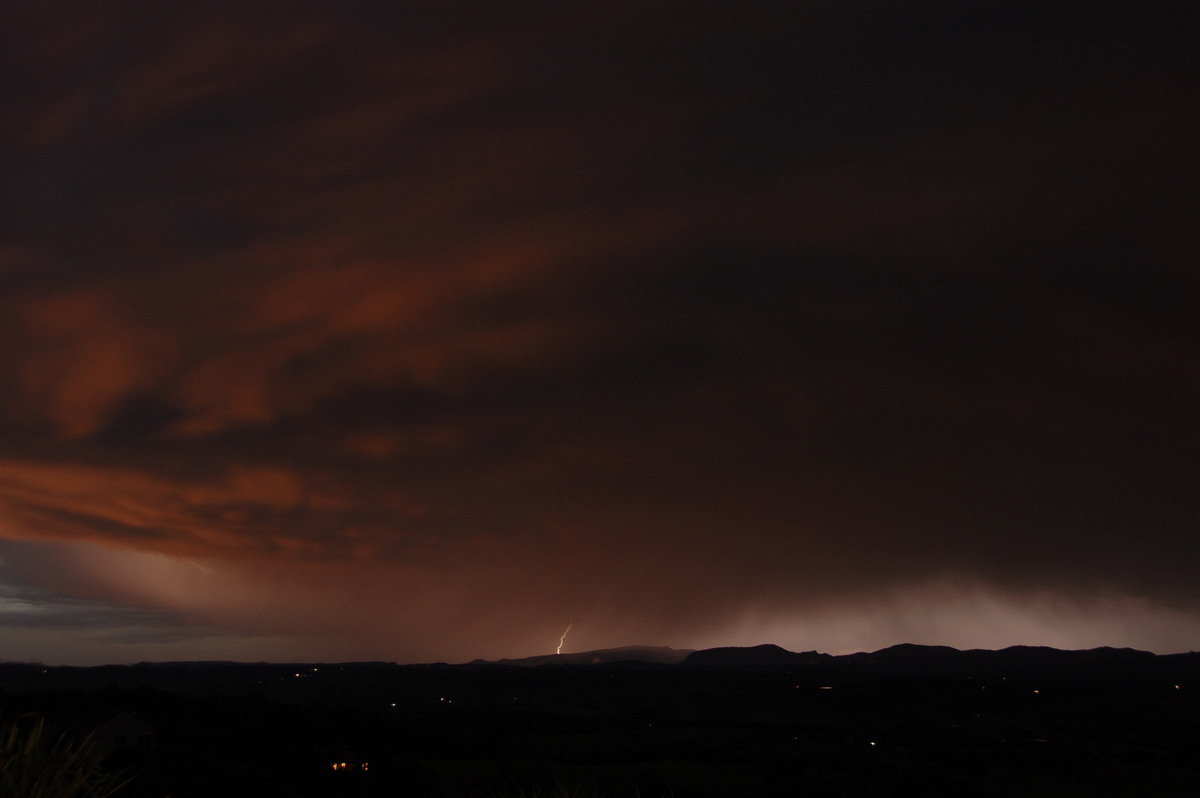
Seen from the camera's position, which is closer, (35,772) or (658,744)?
(35,772)

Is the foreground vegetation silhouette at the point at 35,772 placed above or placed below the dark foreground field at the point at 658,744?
above

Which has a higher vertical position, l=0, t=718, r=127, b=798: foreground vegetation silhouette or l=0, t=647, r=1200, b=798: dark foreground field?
l=0, t=718, r=127, b=798: foreground vegetation silhouette

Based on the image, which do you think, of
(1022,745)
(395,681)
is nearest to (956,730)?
(1022,745)

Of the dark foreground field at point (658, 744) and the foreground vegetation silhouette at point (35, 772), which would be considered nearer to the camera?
the foreground vegetation silhouette at point (35, 772)

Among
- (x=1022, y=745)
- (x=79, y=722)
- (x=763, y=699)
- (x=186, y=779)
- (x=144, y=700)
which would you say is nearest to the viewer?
(x=186, y=779)

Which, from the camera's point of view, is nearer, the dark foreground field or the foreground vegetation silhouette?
the foreground vegetation silhouette

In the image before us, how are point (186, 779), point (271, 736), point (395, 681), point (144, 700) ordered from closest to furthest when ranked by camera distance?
point (186, 779) → point (271, 736) → point (144, 700) → point (395, 681)

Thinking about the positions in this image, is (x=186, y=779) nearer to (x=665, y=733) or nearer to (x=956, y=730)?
(x=665, y=733)

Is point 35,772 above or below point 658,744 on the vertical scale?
above
